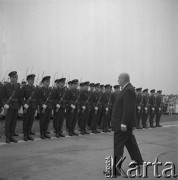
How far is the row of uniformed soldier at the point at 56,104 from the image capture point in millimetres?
8078

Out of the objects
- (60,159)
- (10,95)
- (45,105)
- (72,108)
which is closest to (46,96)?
(45,105)

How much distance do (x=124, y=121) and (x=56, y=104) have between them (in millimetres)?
4784

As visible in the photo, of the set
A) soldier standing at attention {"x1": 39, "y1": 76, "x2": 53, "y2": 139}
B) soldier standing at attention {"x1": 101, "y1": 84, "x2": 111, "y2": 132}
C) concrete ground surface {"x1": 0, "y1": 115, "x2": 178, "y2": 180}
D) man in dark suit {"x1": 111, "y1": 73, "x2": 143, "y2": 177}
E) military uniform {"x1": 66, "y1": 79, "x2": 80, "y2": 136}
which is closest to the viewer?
concrete ground surface {"x1": 0, "y1": 115, "x2": 178, "y2": 180}

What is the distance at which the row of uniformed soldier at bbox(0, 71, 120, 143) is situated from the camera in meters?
8.08

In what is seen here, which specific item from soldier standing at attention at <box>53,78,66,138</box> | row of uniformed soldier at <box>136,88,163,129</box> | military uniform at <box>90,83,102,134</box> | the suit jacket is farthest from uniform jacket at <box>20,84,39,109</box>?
row of uniformed soldier at <box>136,88,163,129</box>

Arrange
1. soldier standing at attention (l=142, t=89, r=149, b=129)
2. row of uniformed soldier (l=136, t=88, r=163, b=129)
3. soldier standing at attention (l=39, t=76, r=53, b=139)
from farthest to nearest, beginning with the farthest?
soldier standing at attention (l=142, t=89, r=149, b=129)
row of uniformed soldier (l=136, t=88, r=163, b=129)
soldier standing at attention (l=39, t=76, r=53, b=139)

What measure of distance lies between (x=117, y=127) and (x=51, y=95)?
4694 mm

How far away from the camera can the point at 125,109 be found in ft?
16.4

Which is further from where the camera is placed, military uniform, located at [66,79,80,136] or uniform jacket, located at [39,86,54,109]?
military uniform, located at [66,79,80,136]

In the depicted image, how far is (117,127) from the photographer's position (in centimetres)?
507

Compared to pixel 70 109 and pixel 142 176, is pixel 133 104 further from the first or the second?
pixel 70 109

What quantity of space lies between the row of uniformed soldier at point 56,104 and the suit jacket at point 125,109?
148 inches

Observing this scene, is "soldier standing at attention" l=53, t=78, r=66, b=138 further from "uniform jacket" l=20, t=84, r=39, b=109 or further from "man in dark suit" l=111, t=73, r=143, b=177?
"man in dark suit" l=111, t=73, r=143, b=177

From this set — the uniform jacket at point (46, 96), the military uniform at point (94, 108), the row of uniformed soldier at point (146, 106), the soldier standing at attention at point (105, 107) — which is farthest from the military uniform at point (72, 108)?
the row of uniformed soldier at point (146, 106)
